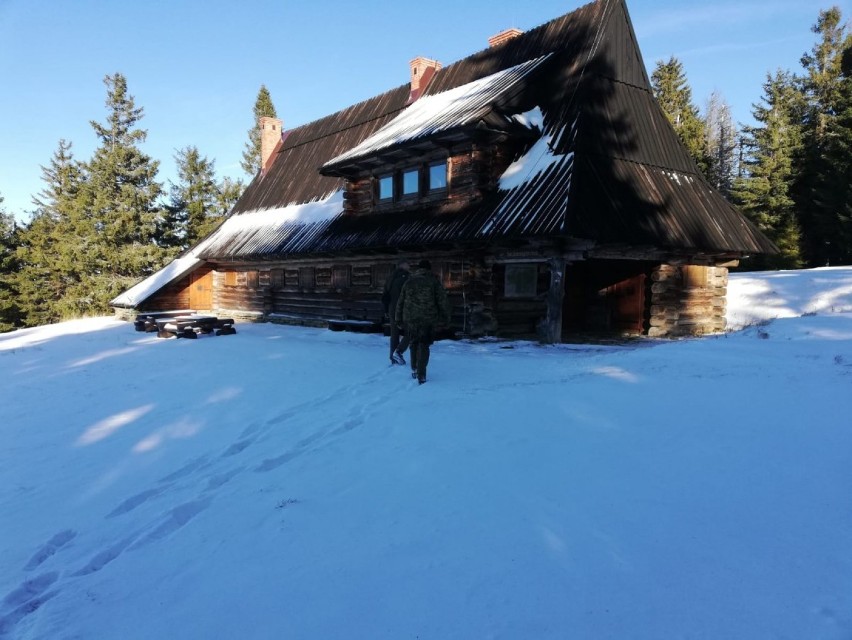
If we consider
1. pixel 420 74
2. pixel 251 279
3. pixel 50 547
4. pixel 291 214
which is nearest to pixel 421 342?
pixel 50 547

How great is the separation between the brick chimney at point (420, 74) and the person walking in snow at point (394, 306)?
12.2 metres

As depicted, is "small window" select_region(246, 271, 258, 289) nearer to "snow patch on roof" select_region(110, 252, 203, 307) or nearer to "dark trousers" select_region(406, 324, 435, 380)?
"snow patch on roof" select_region(110, 252, 203, 307)

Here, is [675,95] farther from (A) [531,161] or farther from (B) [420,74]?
(A) [531,161]

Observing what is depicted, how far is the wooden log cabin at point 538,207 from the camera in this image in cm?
1202

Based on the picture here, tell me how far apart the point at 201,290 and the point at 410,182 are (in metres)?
14.1

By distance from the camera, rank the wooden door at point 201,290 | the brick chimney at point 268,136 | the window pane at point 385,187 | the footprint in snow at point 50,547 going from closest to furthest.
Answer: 1. the footprint in snow at point 50,547
2. the window pane at point 385,187
3. the wooden door at point 201,290
4. the brick chimney at point 268,136

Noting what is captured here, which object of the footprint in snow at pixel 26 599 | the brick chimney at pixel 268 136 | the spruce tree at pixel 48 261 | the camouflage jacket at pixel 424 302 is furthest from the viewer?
the spruce tree at pixel 48 261

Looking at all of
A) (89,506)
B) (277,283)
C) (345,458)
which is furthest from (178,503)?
(277,283)

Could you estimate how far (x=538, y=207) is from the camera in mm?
11562

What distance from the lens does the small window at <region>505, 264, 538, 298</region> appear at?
544 inches

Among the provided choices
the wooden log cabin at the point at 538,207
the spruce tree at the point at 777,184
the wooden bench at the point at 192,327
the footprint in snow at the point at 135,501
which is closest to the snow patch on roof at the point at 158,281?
the wooden log cabin at the point at 538,207

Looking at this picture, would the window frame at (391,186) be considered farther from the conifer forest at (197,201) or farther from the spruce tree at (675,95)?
the spruce tree at (675,95)

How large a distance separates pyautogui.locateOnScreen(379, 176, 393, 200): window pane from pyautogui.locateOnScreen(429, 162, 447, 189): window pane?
175cm

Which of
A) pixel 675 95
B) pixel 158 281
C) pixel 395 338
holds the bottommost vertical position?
pixel 395 338
